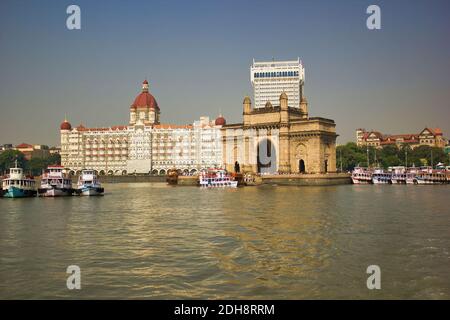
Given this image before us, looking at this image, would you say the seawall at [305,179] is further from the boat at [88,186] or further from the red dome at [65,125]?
the red dome at [65,125]

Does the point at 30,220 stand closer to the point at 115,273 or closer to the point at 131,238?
the point at 131,238

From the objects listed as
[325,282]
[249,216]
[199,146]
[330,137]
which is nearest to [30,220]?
[249,216]

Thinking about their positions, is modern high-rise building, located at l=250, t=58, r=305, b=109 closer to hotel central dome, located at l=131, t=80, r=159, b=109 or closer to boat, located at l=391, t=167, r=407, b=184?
hotel central dome, located at l=131, t=80, r=159, b=109

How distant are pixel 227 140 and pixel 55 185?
161 ft

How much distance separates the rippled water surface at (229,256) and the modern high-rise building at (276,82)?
133960mm

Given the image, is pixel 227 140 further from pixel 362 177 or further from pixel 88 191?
pixel 88 191

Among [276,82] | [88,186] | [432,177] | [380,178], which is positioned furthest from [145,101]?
[88,186]

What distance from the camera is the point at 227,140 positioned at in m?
95.8

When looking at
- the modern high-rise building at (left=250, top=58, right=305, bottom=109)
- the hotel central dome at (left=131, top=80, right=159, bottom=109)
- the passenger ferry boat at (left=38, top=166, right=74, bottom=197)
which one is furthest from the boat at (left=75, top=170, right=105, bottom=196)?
the modern high-rise building at (left=250, top=58, right=305, bottom=109)

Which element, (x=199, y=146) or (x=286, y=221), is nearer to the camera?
(x=286, y=221)

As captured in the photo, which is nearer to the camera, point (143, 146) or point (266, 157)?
point (266, 157)

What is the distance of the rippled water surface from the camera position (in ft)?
42.0

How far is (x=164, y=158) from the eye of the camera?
13650 centimetres

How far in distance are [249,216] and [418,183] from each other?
64349 millimetres
